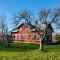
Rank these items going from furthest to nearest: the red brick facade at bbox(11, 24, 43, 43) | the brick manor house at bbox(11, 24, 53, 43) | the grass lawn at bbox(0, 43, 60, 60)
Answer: the red brick facade at bbox(11, 24, 43, 43) < the brick manor house at bbox(11, 24, 53, 43) < the grass lawn at bbox(0, 43, 60, 60)

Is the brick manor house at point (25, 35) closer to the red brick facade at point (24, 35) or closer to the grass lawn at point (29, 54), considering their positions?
the red brick facade at point (24, 35)

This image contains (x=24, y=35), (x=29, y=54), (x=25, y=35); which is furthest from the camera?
(x=24, y=35)

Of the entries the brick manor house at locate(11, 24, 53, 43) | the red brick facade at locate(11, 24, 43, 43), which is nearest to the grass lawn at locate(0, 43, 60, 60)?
the brick manor house at locate(11, 24, 53, 43)

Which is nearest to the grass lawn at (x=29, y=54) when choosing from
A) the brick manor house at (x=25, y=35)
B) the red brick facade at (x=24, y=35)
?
the brick manor house at (x=25, y=35)

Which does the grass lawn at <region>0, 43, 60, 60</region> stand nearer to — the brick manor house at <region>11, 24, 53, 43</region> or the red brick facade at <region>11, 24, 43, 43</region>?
the brick manor house at <region>11, 24, 53, 43</region>

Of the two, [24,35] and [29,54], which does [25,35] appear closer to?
[24,35]

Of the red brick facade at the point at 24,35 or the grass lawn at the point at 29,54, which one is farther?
the red brick facade at the point at 24,35

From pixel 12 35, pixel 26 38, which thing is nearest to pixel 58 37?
pixel 26 38

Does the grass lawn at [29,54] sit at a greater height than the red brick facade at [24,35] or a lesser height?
lesser

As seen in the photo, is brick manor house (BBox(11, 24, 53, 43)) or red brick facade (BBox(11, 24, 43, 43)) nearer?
brick manor house (BBox(11, 24, 53, 43))

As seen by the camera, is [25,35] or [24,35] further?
[24,35]

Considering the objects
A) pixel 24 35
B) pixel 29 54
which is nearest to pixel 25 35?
pixel 24 35

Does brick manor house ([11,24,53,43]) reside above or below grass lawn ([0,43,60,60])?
above

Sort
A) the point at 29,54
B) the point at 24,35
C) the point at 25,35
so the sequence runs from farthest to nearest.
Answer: the point at 24,35, the point at 25,35, the point at 29,54
